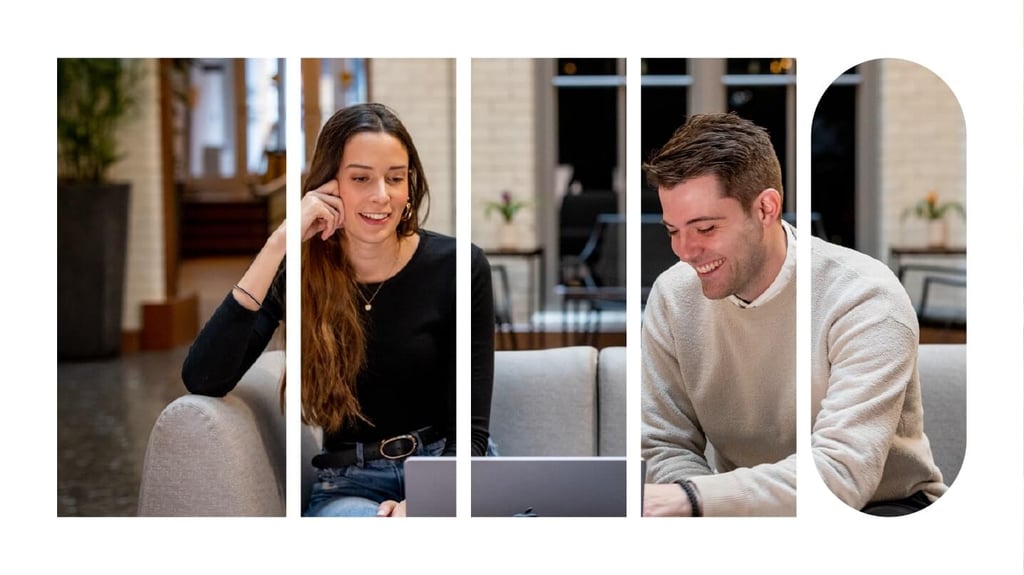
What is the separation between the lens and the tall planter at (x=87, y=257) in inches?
310

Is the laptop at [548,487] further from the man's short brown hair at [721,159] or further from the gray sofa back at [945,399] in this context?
the gray sofa back at [945,399]

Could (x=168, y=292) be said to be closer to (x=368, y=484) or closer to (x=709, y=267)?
(x=368, y=484)

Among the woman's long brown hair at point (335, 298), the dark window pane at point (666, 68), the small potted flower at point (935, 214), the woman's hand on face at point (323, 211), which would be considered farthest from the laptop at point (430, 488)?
the dark window pane at point (666, 68)

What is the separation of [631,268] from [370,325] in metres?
0.69

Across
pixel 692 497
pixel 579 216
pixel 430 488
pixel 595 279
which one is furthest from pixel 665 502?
pixel 579 216

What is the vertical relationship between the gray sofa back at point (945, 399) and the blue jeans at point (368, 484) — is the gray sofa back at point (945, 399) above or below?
above

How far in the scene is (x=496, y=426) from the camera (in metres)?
3.02

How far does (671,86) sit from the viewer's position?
824 cm

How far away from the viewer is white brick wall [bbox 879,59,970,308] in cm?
805

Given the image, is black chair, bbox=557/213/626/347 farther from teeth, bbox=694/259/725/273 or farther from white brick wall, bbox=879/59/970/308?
teeth, bbox=694/259/725/273

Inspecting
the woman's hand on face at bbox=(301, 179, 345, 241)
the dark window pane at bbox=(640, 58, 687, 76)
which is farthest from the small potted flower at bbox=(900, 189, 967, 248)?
the woman's hand on face at bbox=(301, 179, 345, 241)

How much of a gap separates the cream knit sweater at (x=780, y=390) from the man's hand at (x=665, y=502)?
41 mm

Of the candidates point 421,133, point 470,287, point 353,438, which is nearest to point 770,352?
point 470,287
